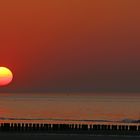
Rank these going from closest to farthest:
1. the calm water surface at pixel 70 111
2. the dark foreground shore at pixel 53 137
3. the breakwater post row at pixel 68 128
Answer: the dark foreground shore at pixel 53 137 < the breakwater post row at pixel 68 128 < the calm water surface at pixel 70 111

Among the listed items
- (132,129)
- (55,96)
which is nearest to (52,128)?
(132,129)

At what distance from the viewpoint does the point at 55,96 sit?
193m

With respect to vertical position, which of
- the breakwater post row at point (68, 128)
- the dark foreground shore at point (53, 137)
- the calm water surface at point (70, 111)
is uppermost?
the calm water surface at point (70, 111)

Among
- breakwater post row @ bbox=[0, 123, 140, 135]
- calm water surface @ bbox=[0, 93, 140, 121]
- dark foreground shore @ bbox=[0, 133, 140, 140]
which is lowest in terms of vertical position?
dark foreground shore @ bbox=[0, 133, 140, 140]

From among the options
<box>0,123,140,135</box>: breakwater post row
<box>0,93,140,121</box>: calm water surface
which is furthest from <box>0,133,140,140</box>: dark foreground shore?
<box>0,93,140,121</box>: calm water surface

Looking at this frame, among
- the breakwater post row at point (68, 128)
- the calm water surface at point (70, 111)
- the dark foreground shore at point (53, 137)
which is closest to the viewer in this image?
the dark foreground shore at point (53, 137)

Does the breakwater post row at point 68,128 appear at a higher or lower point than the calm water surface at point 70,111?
lower

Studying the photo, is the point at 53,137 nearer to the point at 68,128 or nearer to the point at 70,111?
the point at 68,128

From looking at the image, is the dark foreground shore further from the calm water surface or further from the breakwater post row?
the calm water surface

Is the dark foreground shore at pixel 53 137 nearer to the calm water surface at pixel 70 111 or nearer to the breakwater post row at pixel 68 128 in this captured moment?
the breakwater post row at pixel 68 128

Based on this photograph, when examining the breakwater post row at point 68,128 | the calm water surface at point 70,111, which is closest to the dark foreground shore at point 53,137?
the breakwater post row at point 68,128

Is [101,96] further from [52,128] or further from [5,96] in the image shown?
[52,128]

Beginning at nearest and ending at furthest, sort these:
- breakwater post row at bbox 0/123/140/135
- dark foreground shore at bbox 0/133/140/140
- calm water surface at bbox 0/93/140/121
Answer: dark foreground shore at bbox 0/133/140/140
breakwater post row at bbox 0/123/140/135
calm water surface at bbox 0/93/140/121

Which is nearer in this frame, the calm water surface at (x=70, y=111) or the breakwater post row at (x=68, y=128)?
the breakwater post row at (x=68, y=128)
